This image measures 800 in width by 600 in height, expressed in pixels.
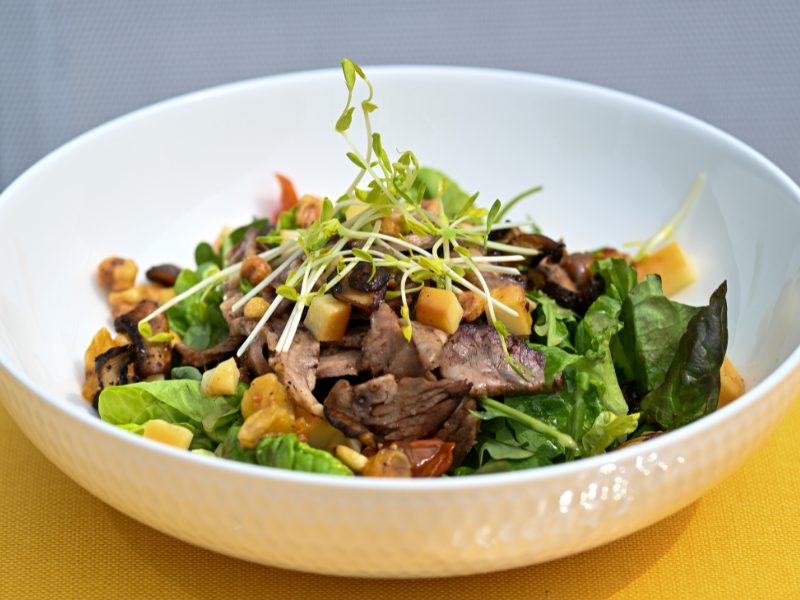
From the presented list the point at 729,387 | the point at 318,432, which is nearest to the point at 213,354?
the point at 318,432

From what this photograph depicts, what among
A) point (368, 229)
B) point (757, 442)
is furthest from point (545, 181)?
point (757, 442)

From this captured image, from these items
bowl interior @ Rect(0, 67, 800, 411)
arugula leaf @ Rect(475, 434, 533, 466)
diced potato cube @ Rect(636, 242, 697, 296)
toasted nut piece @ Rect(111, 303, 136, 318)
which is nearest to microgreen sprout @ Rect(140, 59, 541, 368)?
arugula leaf @ Rect(475, 434, 533, 466)

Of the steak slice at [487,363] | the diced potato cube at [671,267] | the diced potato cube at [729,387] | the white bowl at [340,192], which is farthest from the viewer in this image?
the diced potato cube at [671,267]

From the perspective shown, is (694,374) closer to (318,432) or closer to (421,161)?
(318,432)

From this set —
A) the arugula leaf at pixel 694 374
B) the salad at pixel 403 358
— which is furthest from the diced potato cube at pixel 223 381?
the arugula leaf at pixel 694 374

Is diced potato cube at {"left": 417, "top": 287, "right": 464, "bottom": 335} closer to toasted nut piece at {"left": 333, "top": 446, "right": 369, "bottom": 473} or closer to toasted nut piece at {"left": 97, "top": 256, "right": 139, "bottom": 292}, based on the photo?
toasted nut piece at {"left": 333, "top": 446, "right": 369, "bottom": 473}

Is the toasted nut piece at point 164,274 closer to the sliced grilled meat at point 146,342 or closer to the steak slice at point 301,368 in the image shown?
the sliced grilled meat at point 146,342
